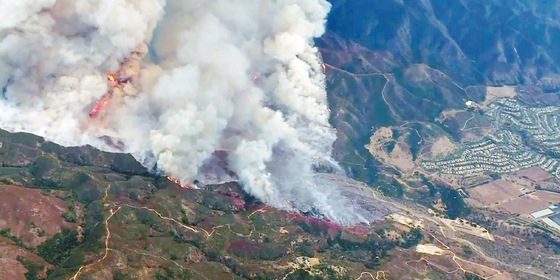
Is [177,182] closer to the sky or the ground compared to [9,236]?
closer to the ground

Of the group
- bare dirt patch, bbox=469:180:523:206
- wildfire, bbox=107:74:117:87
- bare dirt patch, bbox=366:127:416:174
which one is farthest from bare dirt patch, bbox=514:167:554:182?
wildfire, bbox=107:74:117:87

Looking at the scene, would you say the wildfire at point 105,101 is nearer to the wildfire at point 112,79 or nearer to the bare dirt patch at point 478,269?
the wildfire at point 112,79

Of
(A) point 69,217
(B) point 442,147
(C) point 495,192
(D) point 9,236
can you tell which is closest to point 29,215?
(D) point 9,236

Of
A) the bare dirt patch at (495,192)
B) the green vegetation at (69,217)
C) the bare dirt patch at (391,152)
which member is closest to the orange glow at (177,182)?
the green vegetation at (69,217)

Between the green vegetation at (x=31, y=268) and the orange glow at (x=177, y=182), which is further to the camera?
the orange glow at (x=177, y=182)

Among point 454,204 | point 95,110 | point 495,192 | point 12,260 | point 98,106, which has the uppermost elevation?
point 98,106

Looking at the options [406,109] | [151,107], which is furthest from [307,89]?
[406,109]

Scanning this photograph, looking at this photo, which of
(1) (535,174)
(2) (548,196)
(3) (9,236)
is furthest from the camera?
(1) (535,174)

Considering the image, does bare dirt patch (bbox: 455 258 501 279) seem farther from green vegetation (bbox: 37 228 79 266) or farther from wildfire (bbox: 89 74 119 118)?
wildfire (bbox: 89 74 119 118)

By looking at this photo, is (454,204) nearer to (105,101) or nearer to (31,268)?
(105,101)
